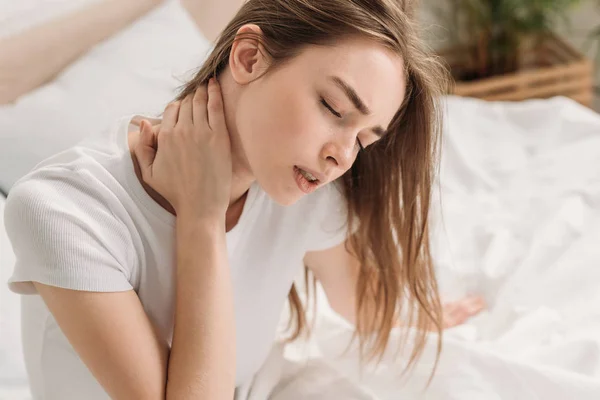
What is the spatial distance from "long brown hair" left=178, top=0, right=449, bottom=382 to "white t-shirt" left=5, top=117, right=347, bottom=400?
67 mm

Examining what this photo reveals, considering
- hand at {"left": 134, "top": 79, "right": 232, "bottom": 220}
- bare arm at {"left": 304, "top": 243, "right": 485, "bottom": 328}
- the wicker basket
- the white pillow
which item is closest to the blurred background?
the wicker basket

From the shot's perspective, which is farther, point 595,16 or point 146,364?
Answer: point 595,16

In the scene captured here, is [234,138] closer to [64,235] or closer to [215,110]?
[215,110]

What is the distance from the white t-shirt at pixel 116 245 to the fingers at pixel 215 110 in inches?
4.9

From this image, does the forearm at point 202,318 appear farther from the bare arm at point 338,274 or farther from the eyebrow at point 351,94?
the bare arm at point 338,274

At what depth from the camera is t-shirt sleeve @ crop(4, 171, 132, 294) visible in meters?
0.90

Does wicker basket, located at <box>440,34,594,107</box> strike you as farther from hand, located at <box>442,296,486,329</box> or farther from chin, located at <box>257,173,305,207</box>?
chin, located at <box>257,173,305,207</box>

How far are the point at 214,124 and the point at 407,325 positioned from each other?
0.54 metres

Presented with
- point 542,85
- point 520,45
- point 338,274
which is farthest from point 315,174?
point 520,45

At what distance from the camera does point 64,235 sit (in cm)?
90

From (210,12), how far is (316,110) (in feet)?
3.74

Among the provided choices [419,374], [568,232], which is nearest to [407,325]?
[419,374]

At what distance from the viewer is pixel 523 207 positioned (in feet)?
5.73

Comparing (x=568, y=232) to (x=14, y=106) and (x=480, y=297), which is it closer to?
(x=480, y=297)
